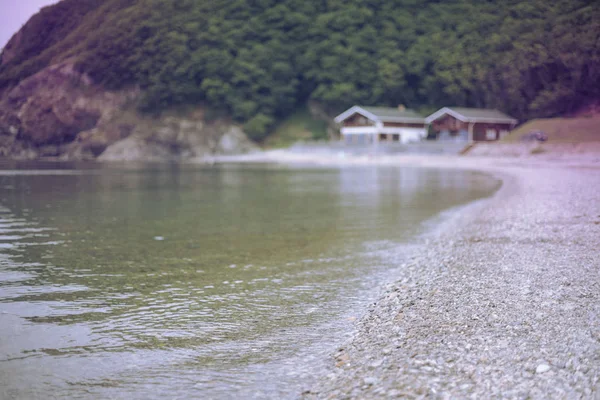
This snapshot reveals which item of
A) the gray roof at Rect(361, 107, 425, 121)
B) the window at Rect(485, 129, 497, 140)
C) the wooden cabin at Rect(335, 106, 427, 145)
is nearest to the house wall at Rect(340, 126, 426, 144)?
the wooden cabin at Rect(335, 106, 427, 145)

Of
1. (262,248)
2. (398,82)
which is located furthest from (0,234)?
(398,82)

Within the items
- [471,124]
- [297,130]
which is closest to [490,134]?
[471,124]

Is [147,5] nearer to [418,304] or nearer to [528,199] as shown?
[528,199]

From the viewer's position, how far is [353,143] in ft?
246

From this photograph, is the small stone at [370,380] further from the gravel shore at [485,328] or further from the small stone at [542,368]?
the small stone at [542,368]

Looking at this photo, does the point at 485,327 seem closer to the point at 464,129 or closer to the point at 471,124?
the point at 471,124

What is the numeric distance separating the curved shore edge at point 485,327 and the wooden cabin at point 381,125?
63.7 meters

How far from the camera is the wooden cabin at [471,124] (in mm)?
67438

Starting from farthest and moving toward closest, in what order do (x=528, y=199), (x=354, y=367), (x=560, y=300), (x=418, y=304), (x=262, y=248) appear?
(x=528, y=199)
(x=262, y=248)
(x=418, y=304)
(x=560, y=300)
(x=354, y=367)

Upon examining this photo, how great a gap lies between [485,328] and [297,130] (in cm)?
8962

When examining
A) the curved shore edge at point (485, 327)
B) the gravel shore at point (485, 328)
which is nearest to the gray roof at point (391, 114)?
the curved shore edge at point (485, 327)

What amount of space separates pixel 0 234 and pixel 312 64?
84.1 metres

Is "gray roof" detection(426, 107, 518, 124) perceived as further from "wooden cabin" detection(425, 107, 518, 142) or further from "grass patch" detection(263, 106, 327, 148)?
"grass patch" detection(263, 106, 327, 148)

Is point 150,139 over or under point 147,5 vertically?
under
